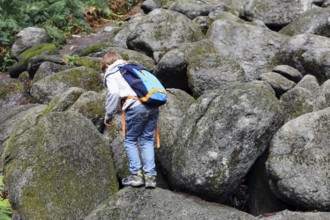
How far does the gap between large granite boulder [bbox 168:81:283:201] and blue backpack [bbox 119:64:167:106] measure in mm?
1074

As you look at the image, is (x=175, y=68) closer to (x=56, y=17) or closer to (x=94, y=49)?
(x=94, y=49)

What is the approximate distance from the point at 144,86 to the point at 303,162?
105 inches

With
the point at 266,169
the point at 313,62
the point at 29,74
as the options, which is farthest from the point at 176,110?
the point at 29,74

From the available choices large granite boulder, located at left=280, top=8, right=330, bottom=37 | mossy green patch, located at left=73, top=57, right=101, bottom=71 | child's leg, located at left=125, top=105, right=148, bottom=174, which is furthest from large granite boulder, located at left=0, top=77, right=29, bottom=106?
large granite boulder, located at left=280, top=8, right=330, bottom=37

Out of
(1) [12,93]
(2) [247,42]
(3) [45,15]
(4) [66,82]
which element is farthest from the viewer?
(3) [45,15]

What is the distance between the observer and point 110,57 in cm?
677

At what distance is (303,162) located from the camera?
6.77 metres

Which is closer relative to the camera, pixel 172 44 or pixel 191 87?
pixel 191 87

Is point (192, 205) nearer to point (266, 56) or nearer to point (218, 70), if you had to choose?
point (218, 70)

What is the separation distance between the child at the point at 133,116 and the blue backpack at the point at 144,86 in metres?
0.08

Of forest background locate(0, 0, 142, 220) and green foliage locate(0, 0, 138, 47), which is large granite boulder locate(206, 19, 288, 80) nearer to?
forest background locate(0, 0, 142, 220)

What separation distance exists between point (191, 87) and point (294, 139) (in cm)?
376

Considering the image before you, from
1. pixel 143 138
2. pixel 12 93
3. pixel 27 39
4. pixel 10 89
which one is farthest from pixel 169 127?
pixel 27 39

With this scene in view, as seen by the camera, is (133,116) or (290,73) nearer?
(133,116)
